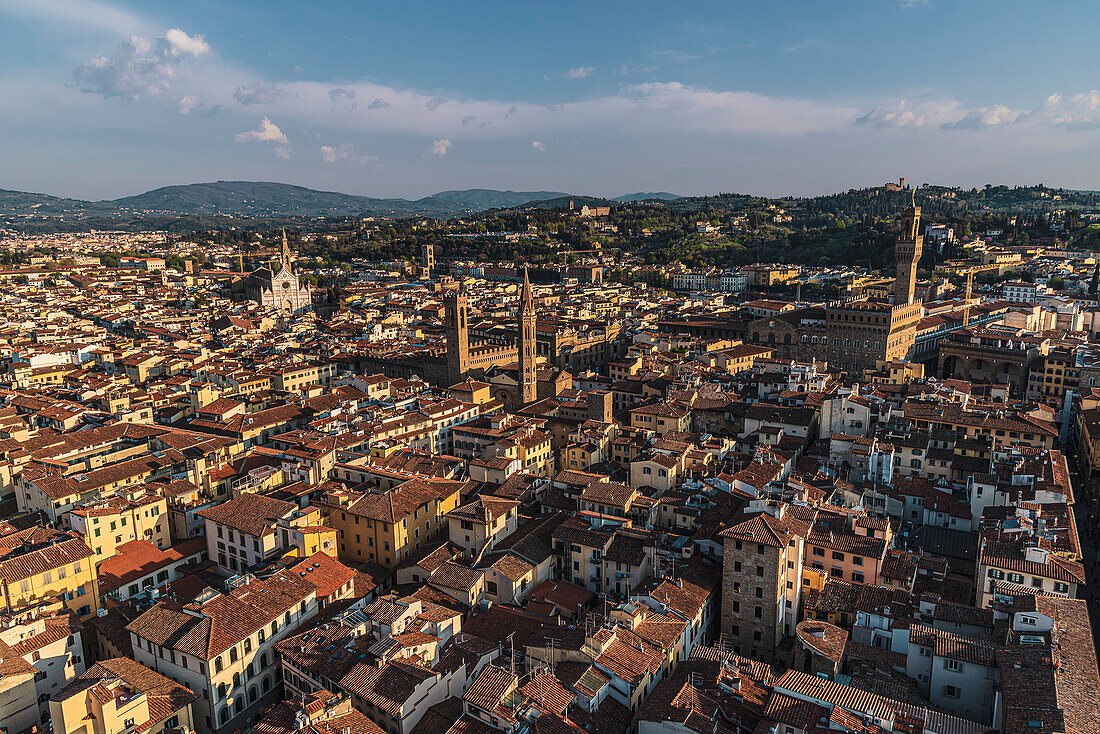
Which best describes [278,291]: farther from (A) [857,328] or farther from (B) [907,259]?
(B) [907,259]

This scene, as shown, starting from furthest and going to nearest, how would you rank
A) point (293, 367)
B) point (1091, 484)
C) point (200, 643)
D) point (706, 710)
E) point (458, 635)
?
point (293, 367)
point (1091, 484)
point (458, 635)
point (200, 643)
point (706, 710)

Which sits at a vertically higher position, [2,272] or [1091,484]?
[2,272]

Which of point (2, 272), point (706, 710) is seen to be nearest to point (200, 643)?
point (706, 710)

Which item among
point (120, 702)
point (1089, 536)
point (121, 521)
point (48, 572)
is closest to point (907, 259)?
point (1089, 536)

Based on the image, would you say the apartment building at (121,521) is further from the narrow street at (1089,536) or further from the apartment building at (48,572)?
the narrow street at (1089,536)

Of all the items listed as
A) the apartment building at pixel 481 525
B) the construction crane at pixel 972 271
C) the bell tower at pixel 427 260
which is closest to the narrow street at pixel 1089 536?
the apartment building at pixel 481 525

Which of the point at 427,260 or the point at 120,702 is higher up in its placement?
the point at 427,260

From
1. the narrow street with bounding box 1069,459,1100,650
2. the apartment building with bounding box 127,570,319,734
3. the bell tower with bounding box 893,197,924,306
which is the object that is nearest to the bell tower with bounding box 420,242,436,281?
the bell tower with bounding box 893,197,924,306

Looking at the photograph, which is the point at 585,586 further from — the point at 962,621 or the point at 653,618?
the point at 962,621
